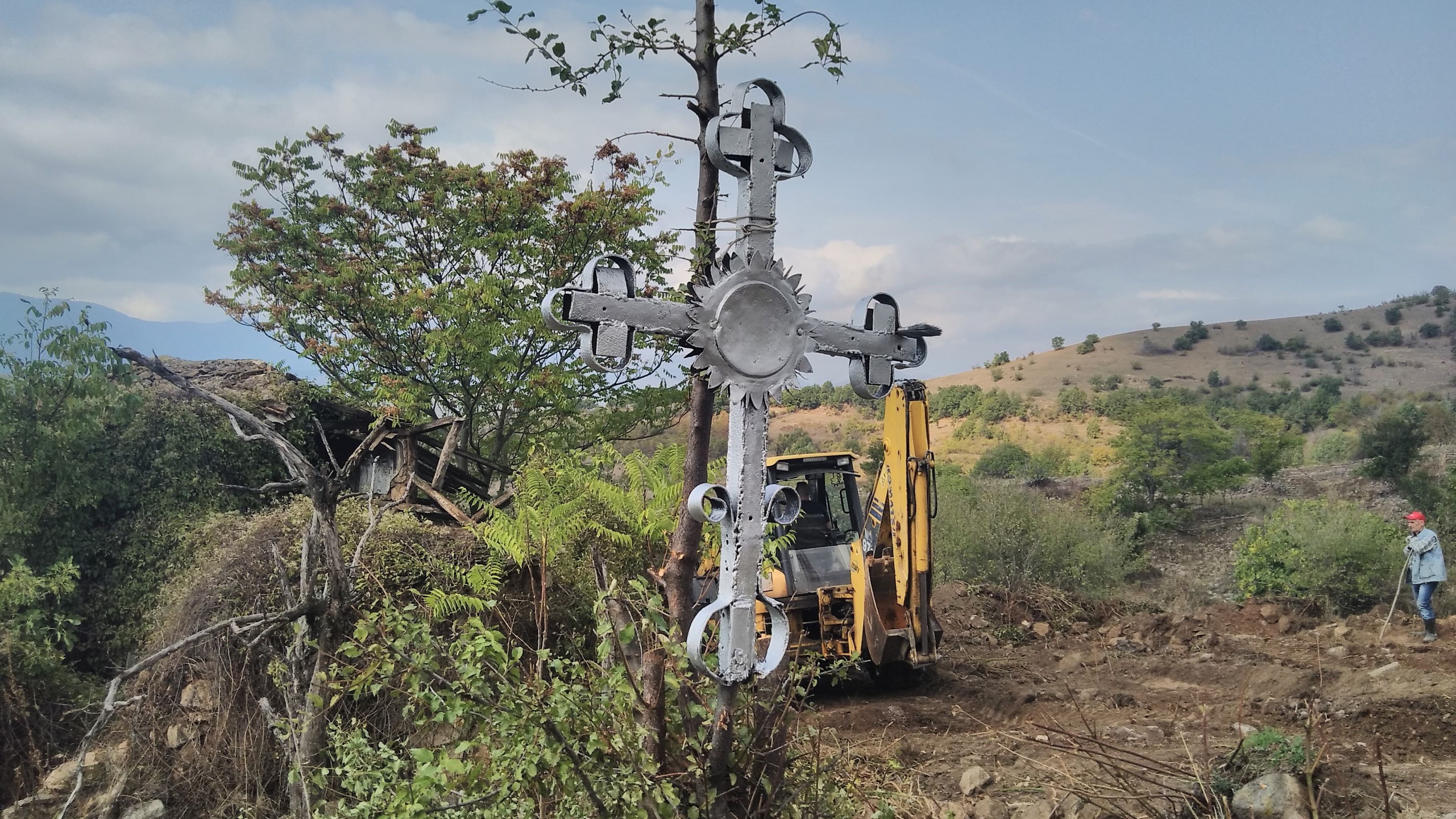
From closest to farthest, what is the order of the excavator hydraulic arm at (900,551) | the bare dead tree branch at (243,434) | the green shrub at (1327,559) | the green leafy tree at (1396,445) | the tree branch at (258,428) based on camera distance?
the tree branch at (258,428) < the bare dead tree branch at (243,434) < the excavator hydraulic arm at (900,551) < the green shrub at (1327,559) < the green leafy tree at (1396,445)

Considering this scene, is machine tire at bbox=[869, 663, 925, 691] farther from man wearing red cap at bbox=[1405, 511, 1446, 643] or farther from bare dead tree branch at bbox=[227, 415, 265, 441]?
bare dead tree branch at bbox=[227, 415, 265, 441]

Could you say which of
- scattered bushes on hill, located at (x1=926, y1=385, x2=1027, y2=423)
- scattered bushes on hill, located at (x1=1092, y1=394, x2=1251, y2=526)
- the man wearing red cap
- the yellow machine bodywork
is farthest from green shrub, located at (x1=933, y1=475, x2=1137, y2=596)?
scattered bushes on hill, located at (x1=926, y1=385, x2=1027, y2=423)

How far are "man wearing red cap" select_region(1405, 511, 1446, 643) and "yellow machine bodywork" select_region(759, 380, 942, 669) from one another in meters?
6.72

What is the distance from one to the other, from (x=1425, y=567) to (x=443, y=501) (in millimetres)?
12031

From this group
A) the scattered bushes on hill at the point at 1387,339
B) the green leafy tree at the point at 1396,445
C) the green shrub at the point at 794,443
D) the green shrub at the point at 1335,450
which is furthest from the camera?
the scattered bushes on hill at the point at 1387,339

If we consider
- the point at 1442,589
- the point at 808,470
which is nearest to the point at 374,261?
the point at 808,470

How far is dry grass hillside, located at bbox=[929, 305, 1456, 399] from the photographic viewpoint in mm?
47000

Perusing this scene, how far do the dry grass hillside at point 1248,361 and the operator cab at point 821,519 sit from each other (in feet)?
129

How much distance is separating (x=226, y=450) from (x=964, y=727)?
9976mm

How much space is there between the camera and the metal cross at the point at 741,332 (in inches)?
104

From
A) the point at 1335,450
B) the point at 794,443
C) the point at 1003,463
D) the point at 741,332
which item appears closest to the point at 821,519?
the point at 741,332

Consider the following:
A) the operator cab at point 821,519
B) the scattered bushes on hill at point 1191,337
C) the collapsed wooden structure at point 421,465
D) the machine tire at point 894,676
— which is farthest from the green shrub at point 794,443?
the scattered bushes on hill at point 1191,337

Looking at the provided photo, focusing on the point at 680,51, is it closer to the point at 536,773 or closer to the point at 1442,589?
the point at 536,773

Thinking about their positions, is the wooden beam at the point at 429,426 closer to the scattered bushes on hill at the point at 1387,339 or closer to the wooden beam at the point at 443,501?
the wooden beam at the point at 443,501
